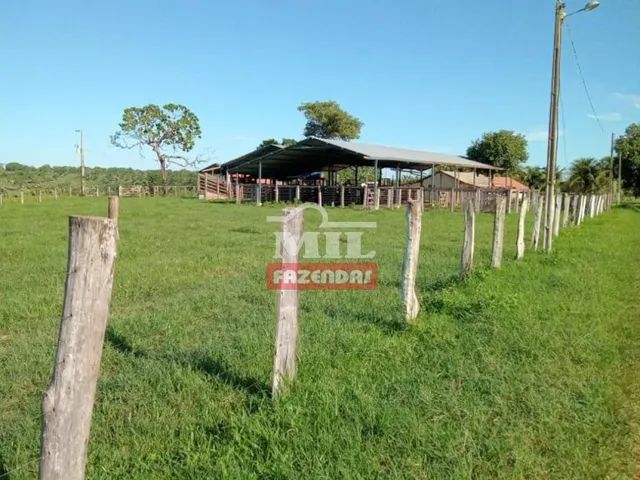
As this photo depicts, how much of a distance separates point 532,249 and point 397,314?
754 cm

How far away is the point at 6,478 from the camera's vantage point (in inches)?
103

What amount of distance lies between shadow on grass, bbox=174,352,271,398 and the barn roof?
81.5 ft

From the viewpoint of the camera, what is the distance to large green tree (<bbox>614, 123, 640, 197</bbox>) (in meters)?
50.3

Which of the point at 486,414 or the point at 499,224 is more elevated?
the point at 499,224

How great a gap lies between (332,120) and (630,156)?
33.8 meters

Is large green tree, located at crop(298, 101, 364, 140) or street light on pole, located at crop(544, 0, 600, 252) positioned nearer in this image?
street light on pole, located at crop(544, 0, 600, 252)

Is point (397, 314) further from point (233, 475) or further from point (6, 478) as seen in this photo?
point (6, 478)

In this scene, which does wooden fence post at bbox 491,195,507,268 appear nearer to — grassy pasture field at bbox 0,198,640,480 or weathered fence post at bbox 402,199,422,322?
grassy pasture field at bbox 0,198,640,480

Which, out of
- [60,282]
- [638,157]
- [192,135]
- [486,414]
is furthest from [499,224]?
[192,135]

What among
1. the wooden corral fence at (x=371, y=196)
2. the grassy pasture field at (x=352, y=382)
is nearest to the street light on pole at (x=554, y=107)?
the grassy pasture field at (x=352, y=382)

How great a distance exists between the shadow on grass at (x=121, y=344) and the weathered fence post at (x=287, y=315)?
156 cm

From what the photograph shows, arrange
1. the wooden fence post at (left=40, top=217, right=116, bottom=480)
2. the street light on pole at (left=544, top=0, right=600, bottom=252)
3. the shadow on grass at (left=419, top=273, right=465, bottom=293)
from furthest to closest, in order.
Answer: the street light on pole at (left=544, top=0, right=600, bottom=252) < the shadow on grass at (left=419, top=273, right=465, bottom=293) < the wooden fence post at (left=40, top=217, right=116, bottom=480)

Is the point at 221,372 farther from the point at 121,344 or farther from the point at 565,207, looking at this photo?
the point at 565,207

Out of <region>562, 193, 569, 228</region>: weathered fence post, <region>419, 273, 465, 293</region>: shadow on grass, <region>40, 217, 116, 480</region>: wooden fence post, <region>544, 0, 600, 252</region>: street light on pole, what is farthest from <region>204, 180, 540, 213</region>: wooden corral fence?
<region>40, 217, 116, 480</region>: wooden fence post
